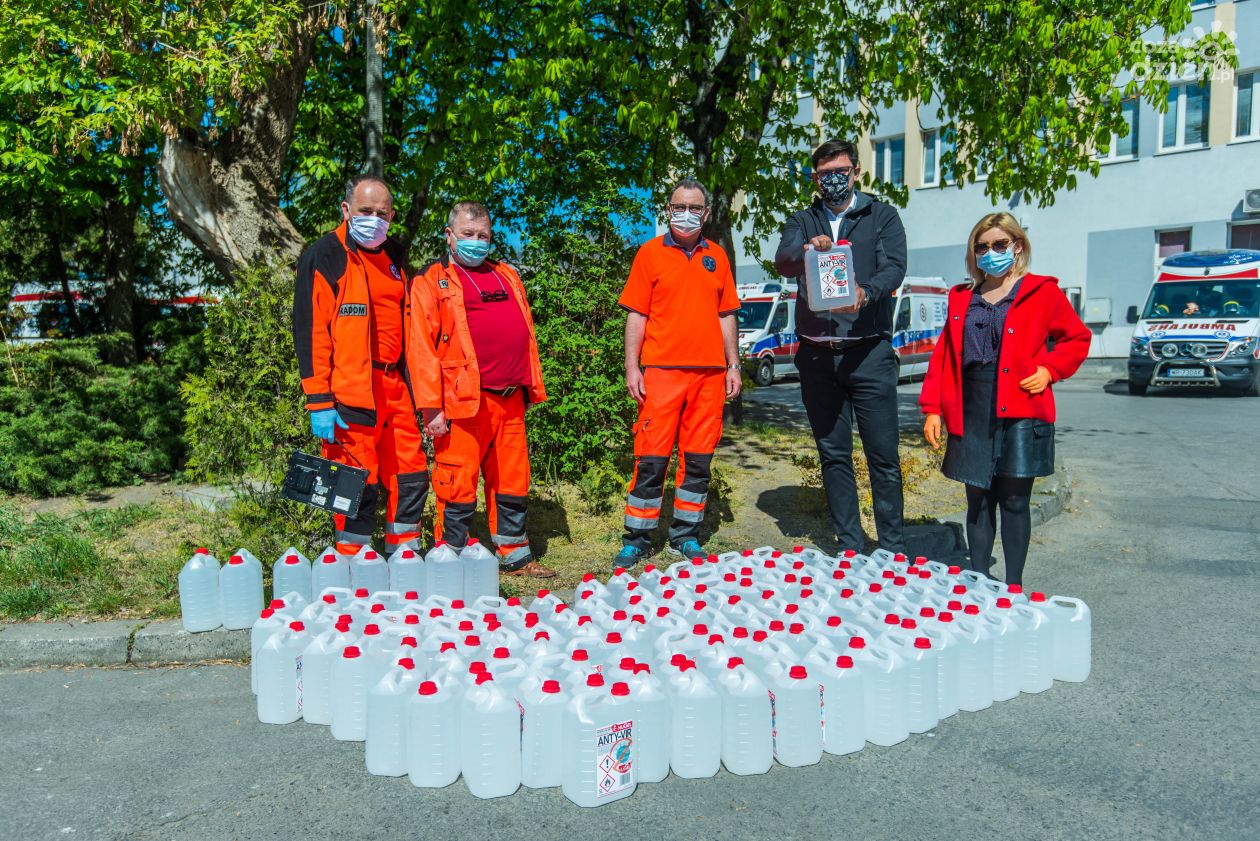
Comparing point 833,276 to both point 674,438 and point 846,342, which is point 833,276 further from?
point 674,438

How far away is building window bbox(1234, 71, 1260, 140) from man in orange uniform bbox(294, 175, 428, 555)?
26.1 meters

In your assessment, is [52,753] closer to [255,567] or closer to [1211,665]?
[255,567]

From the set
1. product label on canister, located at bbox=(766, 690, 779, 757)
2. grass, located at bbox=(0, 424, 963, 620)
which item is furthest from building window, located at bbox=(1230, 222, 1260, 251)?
product label on canister, located at bbox=(766, 690, 779, 757)

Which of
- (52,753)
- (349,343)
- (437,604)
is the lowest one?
(52,753)

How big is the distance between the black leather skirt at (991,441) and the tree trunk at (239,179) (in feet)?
19.0

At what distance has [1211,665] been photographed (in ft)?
14.3

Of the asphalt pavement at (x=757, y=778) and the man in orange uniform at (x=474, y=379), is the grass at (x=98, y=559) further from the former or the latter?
the man in orange uniform at (x=474, y=379)

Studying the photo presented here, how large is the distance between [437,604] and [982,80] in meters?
8.75

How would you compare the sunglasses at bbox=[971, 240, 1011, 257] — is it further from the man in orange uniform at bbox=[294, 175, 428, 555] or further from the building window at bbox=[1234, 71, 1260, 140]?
the building window at bbox=[1234, 71, 1260, 140]

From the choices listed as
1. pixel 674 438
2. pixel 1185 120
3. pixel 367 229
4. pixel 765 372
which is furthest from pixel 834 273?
pixel 1185 120

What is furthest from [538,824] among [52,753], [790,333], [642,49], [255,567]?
[790,333]

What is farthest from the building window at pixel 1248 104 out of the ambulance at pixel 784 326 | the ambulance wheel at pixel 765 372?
the ambulance wheel at pixel 765 372

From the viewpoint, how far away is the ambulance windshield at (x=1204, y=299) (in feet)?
57.7

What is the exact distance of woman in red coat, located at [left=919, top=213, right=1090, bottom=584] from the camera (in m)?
4.86
